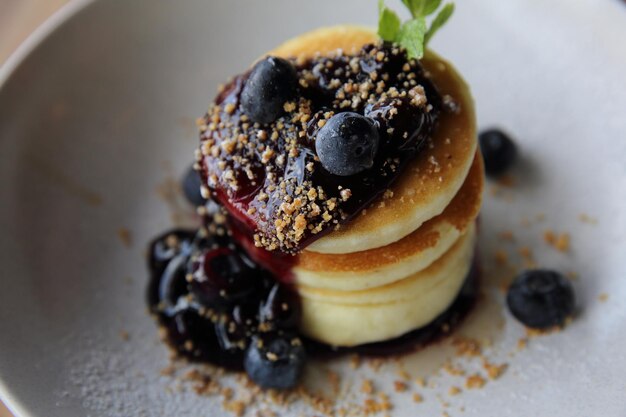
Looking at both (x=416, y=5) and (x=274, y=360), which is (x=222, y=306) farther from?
(x=416, y=5)

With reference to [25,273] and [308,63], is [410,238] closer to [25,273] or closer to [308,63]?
[308,63]

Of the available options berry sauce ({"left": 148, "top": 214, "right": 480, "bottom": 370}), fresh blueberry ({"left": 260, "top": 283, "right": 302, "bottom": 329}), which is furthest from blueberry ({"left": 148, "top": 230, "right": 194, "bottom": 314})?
fresh blueberry ({"left": 260, "top": 283, "right": 302, "bottom": 329})

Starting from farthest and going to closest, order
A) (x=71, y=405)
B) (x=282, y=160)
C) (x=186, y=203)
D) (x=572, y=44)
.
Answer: (x=186, y=203), (x=572, y=44), (x=71, y=405), (x=282, y=160)

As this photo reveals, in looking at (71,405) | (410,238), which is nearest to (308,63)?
(410,238)

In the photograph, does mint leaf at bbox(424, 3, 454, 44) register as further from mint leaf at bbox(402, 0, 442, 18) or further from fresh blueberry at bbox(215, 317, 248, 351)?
fresh blueberry at bbox(215, 317, 248, 351)

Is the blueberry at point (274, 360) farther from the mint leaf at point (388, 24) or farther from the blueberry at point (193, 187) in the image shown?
the mint leaf at point (388, 24)

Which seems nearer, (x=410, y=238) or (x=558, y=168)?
(x=410, y=238)

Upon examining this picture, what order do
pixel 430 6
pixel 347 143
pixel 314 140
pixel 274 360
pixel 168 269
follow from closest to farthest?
pixel 347 143, pixel 314 140, pixel 430 6, pixel 274 360, pixel 168 269

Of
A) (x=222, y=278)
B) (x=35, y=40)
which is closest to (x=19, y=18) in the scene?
(x=35, y=40)
